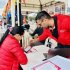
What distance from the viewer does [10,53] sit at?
1626mm

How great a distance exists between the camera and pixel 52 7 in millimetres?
2695

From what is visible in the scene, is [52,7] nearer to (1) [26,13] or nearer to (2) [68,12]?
(2) [68,12]

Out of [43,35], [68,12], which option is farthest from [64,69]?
[43,35]

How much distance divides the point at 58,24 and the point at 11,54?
2.18 feet

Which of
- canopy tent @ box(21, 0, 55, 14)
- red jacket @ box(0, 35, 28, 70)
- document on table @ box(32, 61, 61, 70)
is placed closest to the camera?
document on table @ box(32, 61, 61, 70)

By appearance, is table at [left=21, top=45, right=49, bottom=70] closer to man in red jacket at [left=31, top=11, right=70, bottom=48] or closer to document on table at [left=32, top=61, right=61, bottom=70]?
man in red jacket at [left=31, top=11, right=70, bottom=48]

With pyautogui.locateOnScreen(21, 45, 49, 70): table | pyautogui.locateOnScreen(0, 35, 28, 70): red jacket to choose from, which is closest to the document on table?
pyautogui.locateOnScreen(0, 35, 28, 70): red jacket

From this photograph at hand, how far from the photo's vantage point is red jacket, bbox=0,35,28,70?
62.6 inches

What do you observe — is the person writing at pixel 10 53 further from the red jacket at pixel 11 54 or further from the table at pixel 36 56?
the table at pixel 36 56

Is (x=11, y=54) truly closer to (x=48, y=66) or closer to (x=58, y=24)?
(x=48, y=66)

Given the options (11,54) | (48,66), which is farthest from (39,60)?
(48,66)

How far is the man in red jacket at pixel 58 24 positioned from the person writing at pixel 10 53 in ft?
1.19

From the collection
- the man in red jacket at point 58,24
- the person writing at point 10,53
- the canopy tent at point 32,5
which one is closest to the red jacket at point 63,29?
the man in red jacket at point 58,24

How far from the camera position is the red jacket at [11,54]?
5.22ft
